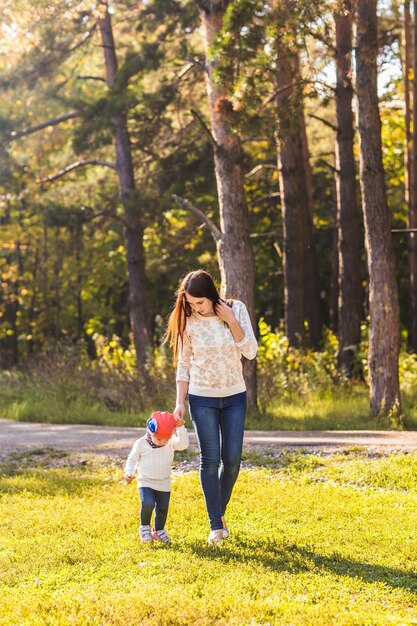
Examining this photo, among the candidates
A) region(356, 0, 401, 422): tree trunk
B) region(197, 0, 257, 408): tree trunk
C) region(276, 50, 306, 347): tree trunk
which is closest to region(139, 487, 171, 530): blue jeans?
region(356, 0, 401, 422): tree trunk

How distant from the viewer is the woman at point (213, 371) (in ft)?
24.4

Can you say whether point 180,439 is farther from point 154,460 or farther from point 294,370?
point 294,370

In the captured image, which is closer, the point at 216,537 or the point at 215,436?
the point at 215,436

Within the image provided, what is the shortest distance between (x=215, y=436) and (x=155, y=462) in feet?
1.86

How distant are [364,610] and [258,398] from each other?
484 inches

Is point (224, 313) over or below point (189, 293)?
below

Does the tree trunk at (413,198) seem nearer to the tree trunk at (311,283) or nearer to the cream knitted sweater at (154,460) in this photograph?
the tree trunk at (311,283)

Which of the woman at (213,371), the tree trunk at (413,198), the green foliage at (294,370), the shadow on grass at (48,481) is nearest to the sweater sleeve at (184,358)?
the woman at (213,371)

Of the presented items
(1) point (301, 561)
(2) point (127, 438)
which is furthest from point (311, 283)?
(1) point (301, 561)

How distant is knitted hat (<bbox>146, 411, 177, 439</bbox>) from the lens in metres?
7.65

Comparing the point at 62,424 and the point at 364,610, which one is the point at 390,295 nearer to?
the point at 62,424

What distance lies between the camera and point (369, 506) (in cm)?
912

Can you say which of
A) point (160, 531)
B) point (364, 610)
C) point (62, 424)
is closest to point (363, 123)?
point (62, 424)

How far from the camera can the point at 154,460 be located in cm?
775
